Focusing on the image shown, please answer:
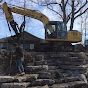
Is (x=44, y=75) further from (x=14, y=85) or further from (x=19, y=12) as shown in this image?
(x=19, y=12)

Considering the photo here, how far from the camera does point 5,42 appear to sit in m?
20.4

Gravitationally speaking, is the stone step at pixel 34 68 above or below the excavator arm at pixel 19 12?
below

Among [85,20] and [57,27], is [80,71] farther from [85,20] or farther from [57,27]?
[85,20]

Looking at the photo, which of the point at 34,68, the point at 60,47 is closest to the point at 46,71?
the point at 34,68

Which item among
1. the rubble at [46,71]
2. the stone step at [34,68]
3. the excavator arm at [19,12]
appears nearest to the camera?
the rubble at [46,71]

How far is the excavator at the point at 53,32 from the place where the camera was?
10.4 meters

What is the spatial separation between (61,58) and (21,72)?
360 centimetres

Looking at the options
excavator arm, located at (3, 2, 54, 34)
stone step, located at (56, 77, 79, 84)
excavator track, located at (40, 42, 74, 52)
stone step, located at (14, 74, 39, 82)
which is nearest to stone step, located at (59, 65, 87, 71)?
stone step, located at (56, 77, 79, 84)

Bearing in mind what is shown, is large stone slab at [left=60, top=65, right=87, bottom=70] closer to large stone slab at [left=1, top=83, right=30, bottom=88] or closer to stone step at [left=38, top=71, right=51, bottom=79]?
stone step at [left=38, top=71, right=51, bottom=79]

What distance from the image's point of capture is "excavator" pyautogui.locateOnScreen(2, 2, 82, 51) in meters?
10.4

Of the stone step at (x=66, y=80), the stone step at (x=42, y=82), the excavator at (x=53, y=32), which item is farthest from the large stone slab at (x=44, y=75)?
the excavator at (x=53, y=32)

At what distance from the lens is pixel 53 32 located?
10484 mm

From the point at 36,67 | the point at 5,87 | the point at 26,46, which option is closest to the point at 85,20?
the point at 26,46

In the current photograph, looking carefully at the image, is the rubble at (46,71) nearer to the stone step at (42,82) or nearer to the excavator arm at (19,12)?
the stone step at (42,82)
